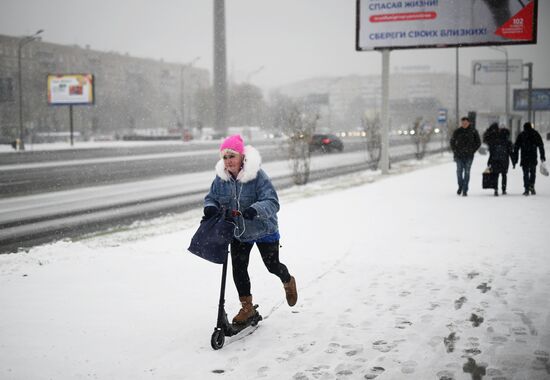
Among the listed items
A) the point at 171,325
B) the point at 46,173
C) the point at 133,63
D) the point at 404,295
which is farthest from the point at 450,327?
the point at 133,63

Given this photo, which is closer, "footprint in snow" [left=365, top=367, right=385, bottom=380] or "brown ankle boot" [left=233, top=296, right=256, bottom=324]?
"footprint in snow" [left=365, top=367, right=385, bottom=380]

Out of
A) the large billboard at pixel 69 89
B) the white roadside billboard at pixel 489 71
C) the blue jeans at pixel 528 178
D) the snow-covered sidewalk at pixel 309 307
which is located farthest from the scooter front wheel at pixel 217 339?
the white roadside billboard at pixel 489 71

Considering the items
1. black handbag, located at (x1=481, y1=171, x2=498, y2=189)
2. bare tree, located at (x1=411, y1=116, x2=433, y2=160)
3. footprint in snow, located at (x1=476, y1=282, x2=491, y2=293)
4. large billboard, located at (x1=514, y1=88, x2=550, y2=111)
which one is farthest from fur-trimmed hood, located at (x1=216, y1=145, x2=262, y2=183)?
large billboard, located at (x1=514, y1=88, x2=550, y2=111)

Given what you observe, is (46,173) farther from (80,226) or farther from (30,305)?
(30,305)

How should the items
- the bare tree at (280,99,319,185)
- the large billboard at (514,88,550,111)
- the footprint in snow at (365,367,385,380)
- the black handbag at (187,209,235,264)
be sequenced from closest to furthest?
the footprint in snow at (365,367,385,380) → the black handbag at (187,209,235,264) → the bare tree at (280,99,319,185) → the large billboard at (514,88,550,111)

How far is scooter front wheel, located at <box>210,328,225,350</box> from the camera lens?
4.42 meters

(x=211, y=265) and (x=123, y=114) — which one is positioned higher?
(x=123, y=114)

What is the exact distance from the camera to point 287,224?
1020 cm

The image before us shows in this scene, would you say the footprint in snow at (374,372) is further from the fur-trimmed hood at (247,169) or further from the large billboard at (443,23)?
the large billboard at (443,23)

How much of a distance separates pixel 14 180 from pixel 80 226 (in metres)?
9.91

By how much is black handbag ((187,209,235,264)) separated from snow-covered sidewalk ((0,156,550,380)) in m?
0.76

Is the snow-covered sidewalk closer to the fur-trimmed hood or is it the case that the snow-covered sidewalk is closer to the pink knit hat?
the fur-trimmed hood

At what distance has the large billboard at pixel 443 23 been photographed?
19.1 m

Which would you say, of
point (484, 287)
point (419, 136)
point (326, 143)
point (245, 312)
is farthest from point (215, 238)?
point (326, 143)
